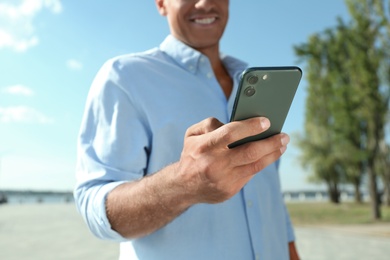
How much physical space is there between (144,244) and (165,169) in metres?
0.59

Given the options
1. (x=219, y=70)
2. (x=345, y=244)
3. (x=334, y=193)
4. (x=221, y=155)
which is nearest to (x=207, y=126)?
(x=221, y=155)

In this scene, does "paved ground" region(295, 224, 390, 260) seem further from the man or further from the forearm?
the forearm

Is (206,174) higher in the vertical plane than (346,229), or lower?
higher

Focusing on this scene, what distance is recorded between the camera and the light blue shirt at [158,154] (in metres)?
1.68

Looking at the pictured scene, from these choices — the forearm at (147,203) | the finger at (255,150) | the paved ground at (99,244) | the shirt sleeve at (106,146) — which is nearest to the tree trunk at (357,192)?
the paved ground at (99,244)

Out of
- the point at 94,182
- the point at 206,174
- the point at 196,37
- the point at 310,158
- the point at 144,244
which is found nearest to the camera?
the point at 206,174

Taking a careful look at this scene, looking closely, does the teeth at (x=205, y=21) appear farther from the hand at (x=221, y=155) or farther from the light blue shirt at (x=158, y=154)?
the hand at (x=221, y=155)

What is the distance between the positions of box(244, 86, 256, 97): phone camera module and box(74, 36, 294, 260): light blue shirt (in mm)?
580

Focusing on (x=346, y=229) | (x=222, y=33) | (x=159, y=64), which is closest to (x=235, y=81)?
(x=222, y=33)

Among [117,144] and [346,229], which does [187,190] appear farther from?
[346,229]

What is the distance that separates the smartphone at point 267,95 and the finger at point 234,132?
0.04 m

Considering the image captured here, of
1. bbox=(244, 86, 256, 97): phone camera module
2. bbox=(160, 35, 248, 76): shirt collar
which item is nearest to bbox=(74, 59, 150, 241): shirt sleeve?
bbox=(160, 35, 248, 76): shirt collar

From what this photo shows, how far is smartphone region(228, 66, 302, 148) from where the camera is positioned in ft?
3.72

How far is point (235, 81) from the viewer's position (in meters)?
2.31
